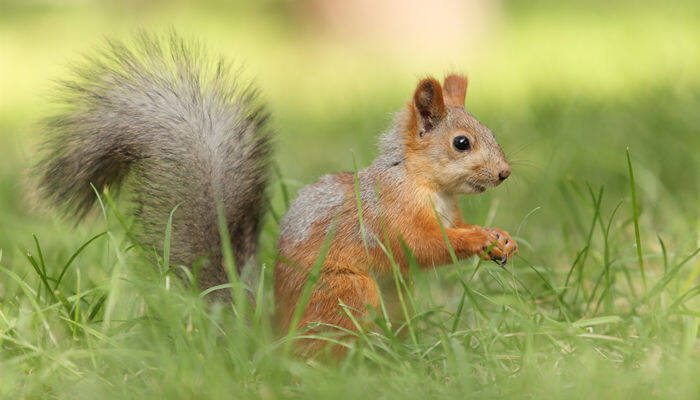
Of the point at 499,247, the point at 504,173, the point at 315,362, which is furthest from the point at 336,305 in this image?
the point at 504,173

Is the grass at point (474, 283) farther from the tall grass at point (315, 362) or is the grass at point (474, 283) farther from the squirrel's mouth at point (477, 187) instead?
the squirrel's mouth at point (477, 187)

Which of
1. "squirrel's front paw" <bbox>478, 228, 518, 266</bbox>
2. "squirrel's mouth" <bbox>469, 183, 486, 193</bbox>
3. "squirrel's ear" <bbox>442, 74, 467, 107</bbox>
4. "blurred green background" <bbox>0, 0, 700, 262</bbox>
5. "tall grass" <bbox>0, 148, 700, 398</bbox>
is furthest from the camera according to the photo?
"blurred green background" <bbox>0, 0, 700, 262</bbox>

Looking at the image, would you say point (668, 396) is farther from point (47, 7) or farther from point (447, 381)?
point (47, 7)

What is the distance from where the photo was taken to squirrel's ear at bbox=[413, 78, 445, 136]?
6.15ft

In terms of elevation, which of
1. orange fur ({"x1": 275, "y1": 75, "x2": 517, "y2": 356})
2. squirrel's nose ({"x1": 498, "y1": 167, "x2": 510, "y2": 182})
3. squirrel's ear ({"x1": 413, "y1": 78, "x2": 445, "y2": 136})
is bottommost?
orange fur ({"x1": 275, "y1": 75, "x2": 517, "y2": 356})

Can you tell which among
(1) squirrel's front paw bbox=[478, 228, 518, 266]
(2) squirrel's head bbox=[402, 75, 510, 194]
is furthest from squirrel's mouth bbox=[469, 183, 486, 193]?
(1) squirrel's front paw bbox=[478, 228, 518, 266]

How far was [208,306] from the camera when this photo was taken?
189cm

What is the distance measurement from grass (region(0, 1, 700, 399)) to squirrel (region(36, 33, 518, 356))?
88mm

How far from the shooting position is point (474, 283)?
2.23 meters

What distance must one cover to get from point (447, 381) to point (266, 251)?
2.28 feet

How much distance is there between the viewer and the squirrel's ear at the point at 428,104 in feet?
6.15

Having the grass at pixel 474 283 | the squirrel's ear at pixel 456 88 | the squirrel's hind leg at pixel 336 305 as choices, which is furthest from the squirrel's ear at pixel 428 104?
the squirrel's hind leg at pixel 336 305

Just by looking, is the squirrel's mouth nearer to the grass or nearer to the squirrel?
the squirrel

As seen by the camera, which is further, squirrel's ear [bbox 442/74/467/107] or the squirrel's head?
squirrel's ear [bbox 442/74/467/107]
